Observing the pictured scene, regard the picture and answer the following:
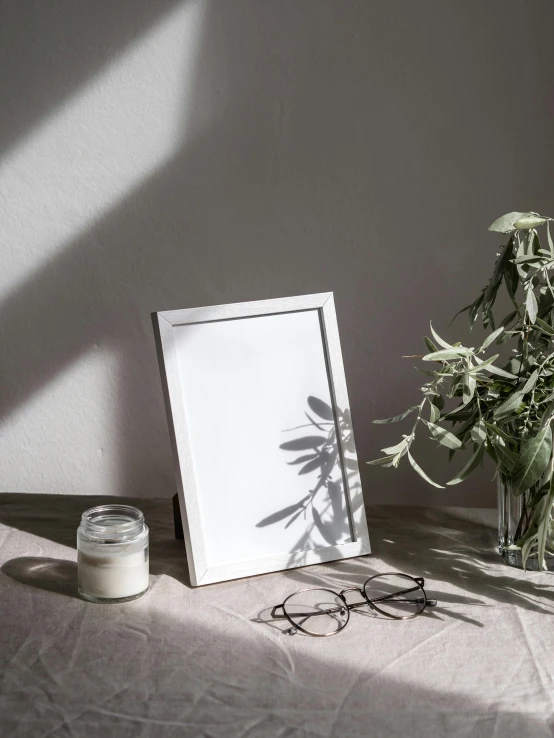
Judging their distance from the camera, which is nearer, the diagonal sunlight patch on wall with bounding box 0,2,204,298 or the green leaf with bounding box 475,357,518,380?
the green leaf with bounding box 475,357,518,380

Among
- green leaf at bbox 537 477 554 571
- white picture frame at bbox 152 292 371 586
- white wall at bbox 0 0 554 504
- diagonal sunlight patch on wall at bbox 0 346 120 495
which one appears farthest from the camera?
diagonal sunlight patch on wall at bbox 0 346 120 495

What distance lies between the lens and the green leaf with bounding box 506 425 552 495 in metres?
0.97

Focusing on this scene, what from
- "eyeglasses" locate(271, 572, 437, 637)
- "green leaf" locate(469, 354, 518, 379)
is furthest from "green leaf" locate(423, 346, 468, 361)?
"eyeglasses" locate(271, 572, 437, 637)

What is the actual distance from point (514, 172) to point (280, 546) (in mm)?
763

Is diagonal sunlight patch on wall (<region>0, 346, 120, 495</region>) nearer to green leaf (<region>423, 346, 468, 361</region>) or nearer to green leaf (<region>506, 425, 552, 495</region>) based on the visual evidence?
green leaf (<region>423, 346, 468, 361</region>)

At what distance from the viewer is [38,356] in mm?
1419

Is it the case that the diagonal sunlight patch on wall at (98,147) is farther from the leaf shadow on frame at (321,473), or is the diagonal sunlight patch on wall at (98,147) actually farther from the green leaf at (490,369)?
the green leaf at (490,369)

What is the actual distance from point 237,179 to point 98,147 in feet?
0.80

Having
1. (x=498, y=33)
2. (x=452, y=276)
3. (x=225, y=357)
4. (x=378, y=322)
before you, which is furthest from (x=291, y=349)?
(x=498, y=33)

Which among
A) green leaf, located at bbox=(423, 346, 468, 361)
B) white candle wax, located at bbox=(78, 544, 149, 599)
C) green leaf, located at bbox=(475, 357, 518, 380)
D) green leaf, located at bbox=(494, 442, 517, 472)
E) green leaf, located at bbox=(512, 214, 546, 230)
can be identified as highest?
green leaf, located at bbox=(512, 214, 546, 230)

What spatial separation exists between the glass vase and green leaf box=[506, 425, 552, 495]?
150 millimetres

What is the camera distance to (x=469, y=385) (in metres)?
1.02

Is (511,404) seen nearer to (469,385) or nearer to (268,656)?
(469,385)

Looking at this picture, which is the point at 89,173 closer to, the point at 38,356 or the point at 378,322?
the point at 38,356
